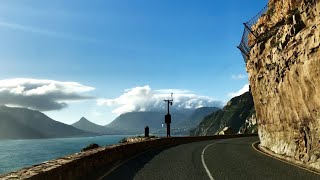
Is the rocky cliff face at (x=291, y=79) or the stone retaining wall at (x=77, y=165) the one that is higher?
the rocky cliff face at (x=291, y=79)

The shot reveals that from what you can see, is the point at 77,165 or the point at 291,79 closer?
the point at 77,165

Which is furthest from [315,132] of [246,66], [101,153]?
[246,66]

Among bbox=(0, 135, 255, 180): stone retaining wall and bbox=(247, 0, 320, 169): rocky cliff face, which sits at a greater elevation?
bbox=(247, 0, 320, 169): rocky cliff face

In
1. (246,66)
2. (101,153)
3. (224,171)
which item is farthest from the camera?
(246,66)

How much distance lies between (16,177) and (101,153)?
10.4 m

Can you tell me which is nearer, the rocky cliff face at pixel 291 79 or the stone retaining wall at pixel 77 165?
the stone retaining wall at pixel 77 165

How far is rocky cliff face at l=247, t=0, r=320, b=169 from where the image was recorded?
20156 millimetres

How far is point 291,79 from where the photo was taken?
77.8ft

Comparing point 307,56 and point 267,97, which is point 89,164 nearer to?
point 307,56

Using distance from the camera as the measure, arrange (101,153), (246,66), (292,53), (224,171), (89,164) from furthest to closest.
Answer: (246,66)
(292,53)
(101,153)
(224,171)
(89,164)

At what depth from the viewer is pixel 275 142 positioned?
3089 cm

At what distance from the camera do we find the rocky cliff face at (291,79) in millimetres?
20156

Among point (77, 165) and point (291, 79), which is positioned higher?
point (291, 79)

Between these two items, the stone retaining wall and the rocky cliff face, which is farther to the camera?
the rocky cliff face
